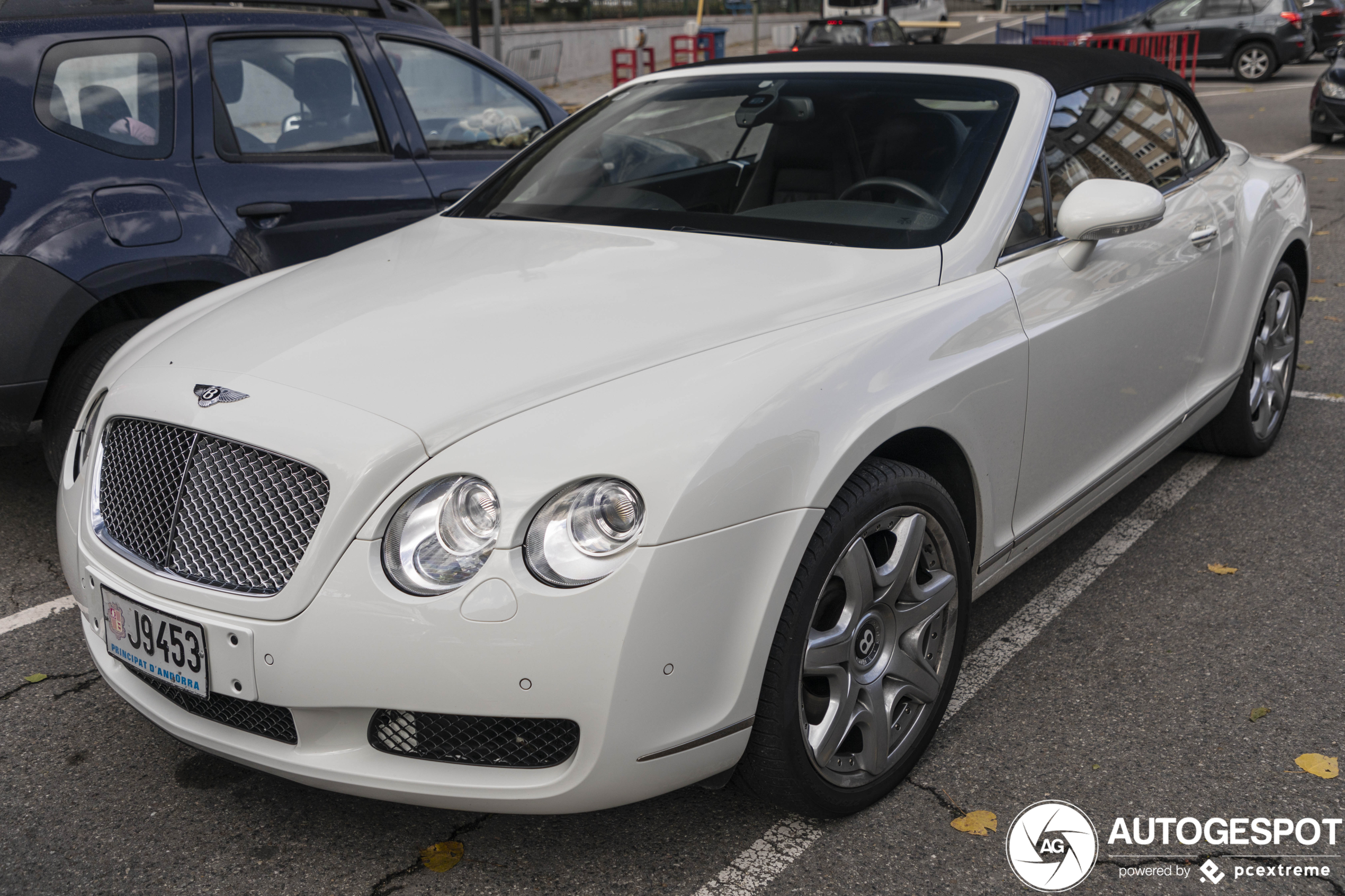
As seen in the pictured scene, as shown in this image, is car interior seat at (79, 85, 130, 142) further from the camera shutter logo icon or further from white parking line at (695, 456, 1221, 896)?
the camera shutter logo icon

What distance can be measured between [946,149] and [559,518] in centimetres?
172

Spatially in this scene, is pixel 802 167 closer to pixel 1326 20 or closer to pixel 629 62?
pixel 1326 20

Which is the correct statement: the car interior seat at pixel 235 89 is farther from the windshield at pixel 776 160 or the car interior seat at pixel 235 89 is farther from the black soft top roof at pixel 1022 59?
the black soft top roof at pixel 1022 59

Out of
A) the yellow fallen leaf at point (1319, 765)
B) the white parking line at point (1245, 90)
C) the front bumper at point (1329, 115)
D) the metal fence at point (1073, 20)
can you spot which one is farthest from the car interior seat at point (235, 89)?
the metal fence at point (1073, 20)

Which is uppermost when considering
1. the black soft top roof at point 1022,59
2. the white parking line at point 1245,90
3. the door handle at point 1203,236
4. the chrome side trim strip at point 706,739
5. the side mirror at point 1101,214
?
the black soft top roof at point 1022,59

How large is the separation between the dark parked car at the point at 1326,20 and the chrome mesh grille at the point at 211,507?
26.3 meters

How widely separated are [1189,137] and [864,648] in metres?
2.74

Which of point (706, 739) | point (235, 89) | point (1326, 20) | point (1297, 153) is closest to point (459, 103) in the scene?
point (235, 89)

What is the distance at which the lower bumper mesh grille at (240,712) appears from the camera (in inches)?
88.3

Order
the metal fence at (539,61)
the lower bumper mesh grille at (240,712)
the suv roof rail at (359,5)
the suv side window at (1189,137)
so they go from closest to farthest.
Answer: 1. the lower bumper mesh grille at (240,712)
2. the suv side window at (1189,137)
3. the suv roof rail at (359,5)
4. the metal fence at (539,61)

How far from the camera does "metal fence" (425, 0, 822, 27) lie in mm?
25578

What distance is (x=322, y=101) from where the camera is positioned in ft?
15.4

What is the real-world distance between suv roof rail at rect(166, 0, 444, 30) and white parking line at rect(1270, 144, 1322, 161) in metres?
10.6

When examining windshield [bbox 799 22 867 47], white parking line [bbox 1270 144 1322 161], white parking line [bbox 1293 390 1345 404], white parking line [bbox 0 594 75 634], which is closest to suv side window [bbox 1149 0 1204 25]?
windshield [bbox 799 22 867 47]
